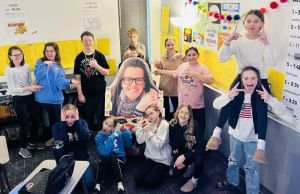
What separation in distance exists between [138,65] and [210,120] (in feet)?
3.52

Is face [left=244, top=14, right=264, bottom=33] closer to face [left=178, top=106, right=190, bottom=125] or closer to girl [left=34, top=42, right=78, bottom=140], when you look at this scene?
face [left=178, top=106, right=190, bottom=125]

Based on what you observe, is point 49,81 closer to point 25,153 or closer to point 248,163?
point 25,153

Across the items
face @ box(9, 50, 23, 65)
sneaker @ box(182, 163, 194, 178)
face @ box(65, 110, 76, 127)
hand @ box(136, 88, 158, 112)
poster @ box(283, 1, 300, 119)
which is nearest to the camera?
poster @ box(283, 1, 300, 119)

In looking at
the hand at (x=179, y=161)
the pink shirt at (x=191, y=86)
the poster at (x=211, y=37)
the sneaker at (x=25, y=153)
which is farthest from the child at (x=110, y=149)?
the poster at (x=211, y=37)

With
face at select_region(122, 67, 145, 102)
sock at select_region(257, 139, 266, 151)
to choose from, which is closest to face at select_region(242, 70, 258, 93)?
sock at select_region(257, 139, 266, 151)

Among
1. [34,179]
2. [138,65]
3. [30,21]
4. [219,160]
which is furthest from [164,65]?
[34,179]

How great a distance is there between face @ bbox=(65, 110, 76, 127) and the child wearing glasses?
479 millimetres

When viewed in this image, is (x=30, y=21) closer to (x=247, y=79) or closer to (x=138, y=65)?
(x=138, y=65)

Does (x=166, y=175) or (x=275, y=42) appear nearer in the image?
(x=275, y=42)

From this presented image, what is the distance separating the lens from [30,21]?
369 centimetres

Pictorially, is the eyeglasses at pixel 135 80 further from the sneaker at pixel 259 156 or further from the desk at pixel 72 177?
the sneaker at pixel 259 156

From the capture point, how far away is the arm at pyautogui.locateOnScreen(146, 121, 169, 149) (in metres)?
2.93

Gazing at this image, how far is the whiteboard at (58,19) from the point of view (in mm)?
3607

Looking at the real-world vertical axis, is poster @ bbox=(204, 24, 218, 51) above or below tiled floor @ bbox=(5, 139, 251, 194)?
above
